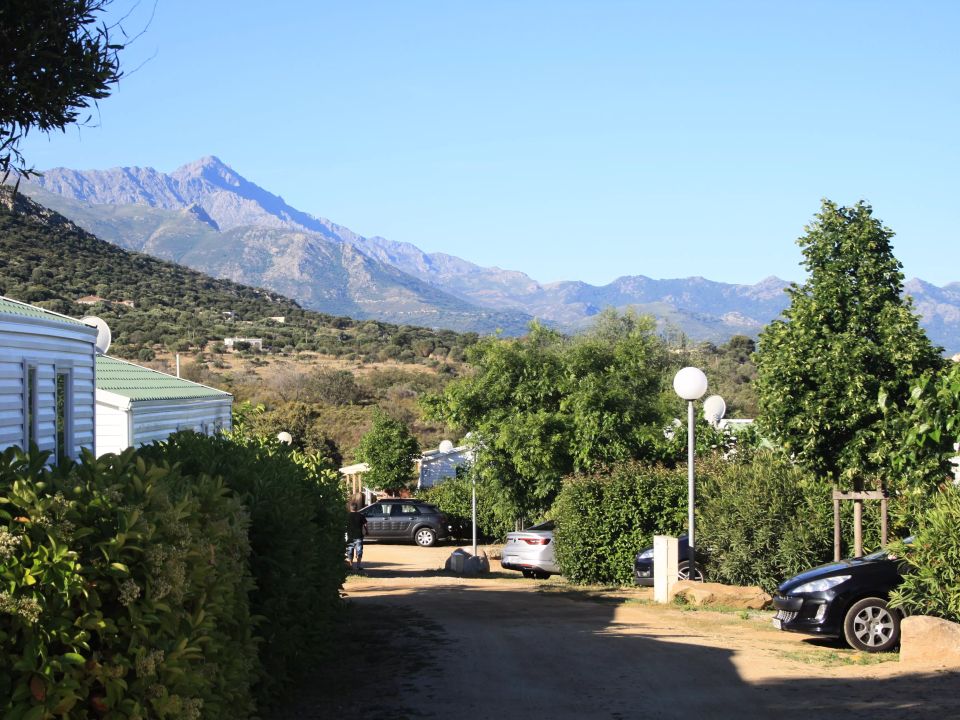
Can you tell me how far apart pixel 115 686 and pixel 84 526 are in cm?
62

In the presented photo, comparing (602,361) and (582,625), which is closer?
(582,625)

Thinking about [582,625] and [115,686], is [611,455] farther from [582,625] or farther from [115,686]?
[115,686]

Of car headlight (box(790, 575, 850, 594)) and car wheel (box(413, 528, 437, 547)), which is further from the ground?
car headlight (box(790, 575, 850, 594))

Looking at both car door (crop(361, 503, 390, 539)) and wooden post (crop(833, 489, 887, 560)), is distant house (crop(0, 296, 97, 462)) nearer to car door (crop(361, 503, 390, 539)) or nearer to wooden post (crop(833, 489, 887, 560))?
wooden post (crop(833, 489, 887, 560))

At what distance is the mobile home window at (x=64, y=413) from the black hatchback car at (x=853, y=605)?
8322mm

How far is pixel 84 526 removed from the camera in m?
4.18

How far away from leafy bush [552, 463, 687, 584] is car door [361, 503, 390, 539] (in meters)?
13.8

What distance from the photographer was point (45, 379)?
1209cm

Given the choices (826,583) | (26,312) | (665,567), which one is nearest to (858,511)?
(665,567)

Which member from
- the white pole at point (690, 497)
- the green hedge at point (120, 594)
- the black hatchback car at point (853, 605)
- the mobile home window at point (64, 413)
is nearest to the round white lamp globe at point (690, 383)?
the white pole at point (690, 497)

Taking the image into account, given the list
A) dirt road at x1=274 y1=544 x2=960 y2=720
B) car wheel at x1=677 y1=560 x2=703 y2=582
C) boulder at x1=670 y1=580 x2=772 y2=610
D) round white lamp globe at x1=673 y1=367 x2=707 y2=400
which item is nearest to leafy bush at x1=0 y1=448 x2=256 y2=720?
dirt road at x1=274 y1=544 x2=960 y2=720

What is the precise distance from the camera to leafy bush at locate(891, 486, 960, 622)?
31.0ft

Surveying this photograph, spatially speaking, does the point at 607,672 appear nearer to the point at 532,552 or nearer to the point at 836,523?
the point at 836,523

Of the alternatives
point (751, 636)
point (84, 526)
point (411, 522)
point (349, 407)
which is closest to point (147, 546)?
point (84, 526)
